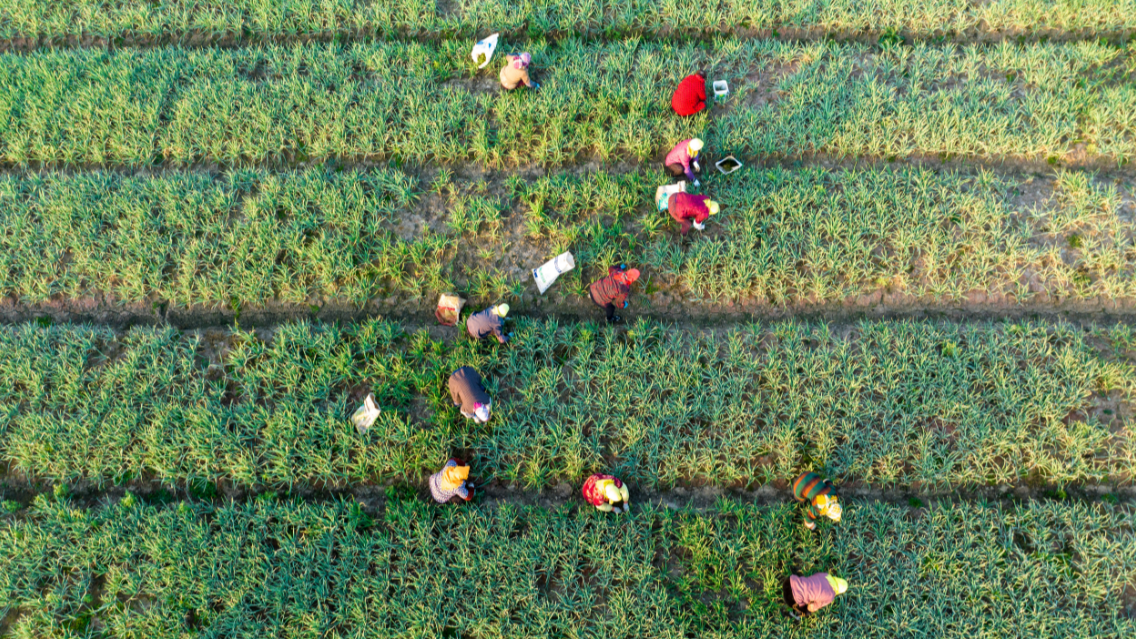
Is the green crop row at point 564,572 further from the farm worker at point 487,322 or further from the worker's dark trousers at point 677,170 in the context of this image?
the worker's dark trousers at point 677,170

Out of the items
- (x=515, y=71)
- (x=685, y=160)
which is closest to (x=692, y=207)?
(x=685, y=160)

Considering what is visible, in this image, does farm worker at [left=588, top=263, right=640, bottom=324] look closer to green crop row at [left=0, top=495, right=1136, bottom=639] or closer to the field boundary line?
green crop row at [left=0, top=495, right=1136, bottom=639]

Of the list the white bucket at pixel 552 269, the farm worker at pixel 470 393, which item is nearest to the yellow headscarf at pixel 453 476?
the farm worker at pixel 470 393

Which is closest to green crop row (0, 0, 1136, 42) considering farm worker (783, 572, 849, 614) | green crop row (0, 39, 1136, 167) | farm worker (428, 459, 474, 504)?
green crop row (0, 39, 1136, 167)

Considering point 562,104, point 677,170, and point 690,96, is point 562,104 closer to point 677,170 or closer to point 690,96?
point 690,96

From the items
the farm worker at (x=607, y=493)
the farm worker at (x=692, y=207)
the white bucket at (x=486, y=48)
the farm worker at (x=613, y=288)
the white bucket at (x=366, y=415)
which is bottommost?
the farm worker at (x=607, y=493)

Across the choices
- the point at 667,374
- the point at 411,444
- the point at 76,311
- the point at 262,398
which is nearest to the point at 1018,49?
the point at 667,374
